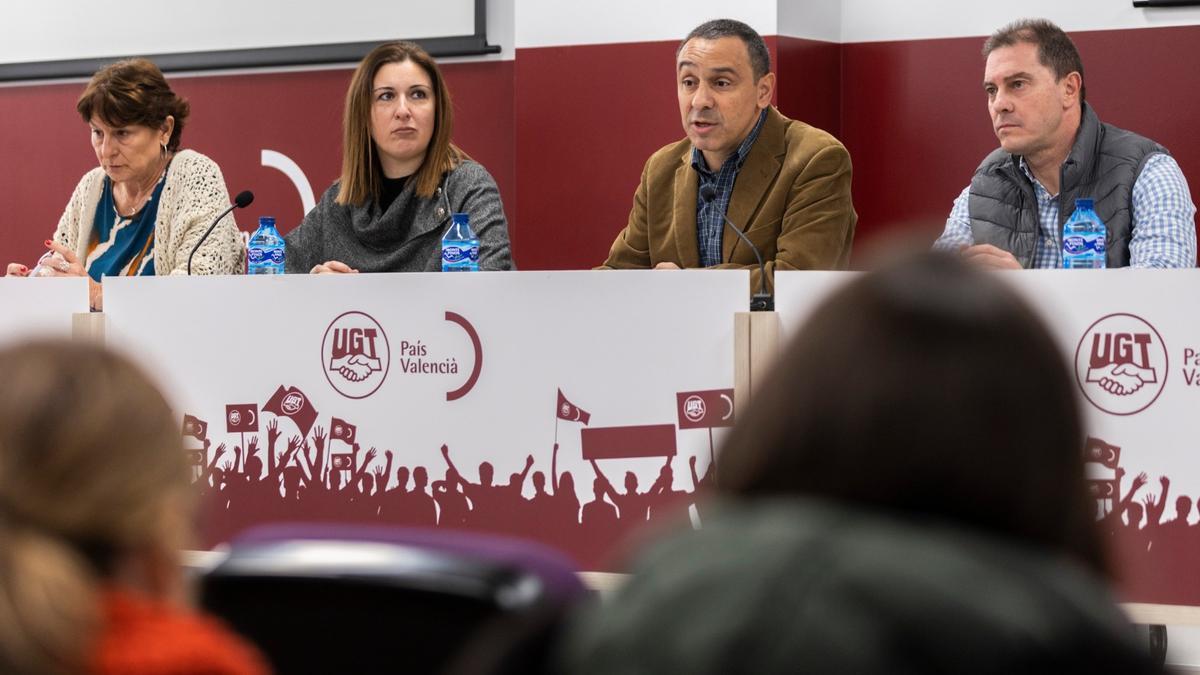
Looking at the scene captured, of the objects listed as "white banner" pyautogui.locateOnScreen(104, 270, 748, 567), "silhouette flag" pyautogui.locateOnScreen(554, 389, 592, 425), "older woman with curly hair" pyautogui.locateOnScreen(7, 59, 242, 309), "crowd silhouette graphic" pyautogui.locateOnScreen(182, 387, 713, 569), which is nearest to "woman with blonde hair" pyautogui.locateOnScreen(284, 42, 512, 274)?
"older woman with curly hair" pyautogui.locateOnScreen(7, 59, 242, 309)

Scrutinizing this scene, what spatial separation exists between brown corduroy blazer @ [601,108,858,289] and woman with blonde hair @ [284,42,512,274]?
0.43m

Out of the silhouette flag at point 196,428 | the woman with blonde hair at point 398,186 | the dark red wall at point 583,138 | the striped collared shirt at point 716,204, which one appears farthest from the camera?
the dark red wall at point 583,138

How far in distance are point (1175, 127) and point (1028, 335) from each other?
3930 millimetres

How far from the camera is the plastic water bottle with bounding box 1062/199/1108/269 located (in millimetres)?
3184

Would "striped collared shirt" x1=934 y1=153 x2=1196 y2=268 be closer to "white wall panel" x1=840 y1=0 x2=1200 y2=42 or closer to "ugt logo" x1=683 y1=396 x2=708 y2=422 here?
"ugt logo" x1=683 y1=396 x2=708 y2=422

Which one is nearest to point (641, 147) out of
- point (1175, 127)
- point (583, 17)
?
point (583, 17)

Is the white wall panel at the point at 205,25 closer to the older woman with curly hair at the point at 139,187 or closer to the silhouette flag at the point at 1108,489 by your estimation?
the older woman with curly hair at the point at 139,187

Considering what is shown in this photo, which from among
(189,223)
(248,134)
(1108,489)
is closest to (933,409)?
(1108,489)

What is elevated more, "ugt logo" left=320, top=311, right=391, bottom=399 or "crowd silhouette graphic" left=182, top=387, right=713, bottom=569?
"ugt logo" left=320, top=311, right=391, bottom=399

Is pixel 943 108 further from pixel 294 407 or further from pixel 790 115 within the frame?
pixel 294 407

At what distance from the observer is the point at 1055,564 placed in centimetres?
77

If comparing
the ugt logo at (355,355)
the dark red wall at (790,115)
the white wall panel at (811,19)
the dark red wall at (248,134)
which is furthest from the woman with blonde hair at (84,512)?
the dark red wall at (248,134)

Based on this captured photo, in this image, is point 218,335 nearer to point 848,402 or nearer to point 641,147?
point 641,147

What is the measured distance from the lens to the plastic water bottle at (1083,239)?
318 cm
